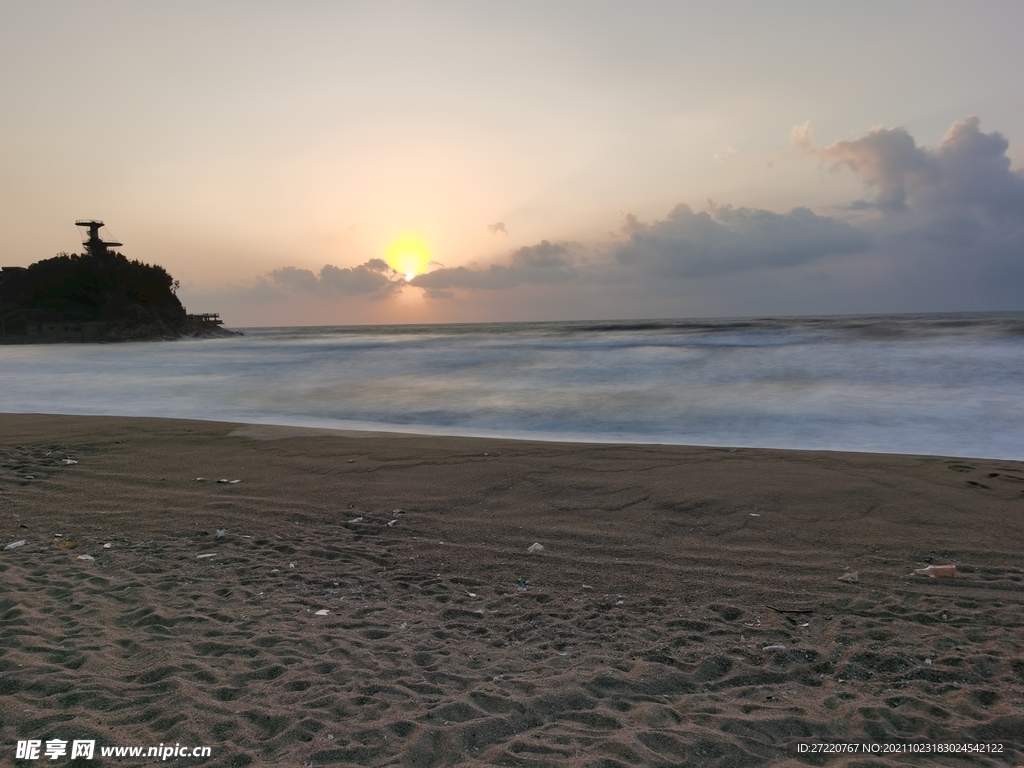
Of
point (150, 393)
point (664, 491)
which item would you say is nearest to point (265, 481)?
point (664, 491)

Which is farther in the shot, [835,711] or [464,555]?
[464,555]

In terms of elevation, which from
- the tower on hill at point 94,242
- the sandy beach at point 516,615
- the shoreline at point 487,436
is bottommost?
the sandy beach at point 516,615

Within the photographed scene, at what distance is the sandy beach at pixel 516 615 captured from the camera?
226 centimetres

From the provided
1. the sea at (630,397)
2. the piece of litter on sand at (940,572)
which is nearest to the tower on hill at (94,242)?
the sea at (630,397)

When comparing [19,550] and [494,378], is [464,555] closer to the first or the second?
[19,550]

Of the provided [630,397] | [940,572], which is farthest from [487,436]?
[940,572]

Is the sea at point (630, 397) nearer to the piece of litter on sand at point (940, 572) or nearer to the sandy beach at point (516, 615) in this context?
the sandy beach at point (516, 615)

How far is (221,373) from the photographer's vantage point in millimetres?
22484

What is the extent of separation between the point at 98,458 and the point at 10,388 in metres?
13.0

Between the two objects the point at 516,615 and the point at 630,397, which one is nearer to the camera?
the point at 516,615

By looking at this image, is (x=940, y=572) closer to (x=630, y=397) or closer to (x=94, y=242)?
(x=630, y=397)

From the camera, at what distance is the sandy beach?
2.26 metres

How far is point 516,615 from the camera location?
3.34m

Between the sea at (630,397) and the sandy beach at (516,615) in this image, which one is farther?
the sea at (630,397)
